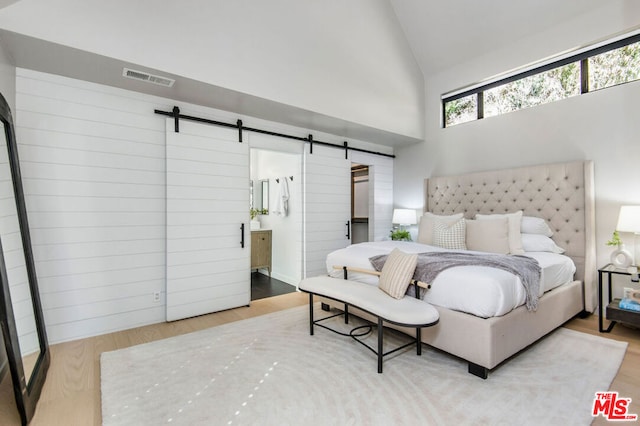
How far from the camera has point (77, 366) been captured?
2355mm

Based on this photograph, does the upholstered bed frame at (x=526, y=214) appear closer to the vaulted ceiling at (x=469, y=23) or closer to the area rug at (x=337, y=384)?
the area rug at (x=337, y=384)

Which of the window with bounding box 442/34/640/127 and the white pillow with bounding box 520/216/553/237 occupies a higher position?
the window with bounding box 442/34/640/127

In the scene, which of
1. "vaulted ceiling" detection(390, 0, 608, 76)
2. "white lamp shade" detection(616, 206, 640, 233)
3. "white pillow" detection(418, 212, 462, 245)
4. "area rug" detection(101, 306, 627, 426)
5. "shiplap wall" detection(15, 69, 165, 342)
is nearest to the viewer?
"area rug" detection(101, 306, 627, 426)

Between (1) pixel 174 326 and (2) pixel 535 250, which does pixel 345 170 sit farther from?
(1) pixel 174 326

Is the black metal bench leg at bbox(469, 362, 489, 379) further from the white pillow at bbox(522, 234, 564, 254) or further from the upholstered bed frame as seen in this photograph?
the white pillow at bbox(522, 234, 564, 254)

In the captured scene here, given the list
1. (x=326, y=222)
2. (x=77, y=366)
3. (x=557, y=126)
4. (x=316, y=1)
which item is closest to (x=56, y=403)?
(x=77, y=366)

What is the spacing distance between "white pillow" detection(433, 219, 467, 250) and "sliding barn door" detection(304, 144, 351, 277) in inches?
62.5

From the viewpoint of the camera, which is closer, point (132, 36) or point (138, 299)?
point (132, 36)

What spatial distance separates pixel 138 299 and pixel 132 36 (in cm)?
249

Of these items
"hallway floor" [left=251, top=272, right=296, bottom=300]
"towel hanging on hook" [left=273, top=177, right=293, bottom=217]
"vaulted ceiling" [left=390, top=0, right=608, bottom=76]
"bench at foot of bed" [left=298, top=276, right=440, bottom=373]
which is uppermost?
"vaulted ceiling" [left=390, top=0, right=608, bottom=76]

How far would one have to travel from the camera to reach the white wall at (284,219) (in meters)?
4.58

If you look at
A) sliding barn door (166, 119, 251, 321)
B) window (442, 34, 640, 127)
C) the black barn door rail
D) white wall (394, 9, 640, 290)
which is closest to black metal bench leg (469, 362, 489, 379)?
white wall (394, 9, 640, 290)

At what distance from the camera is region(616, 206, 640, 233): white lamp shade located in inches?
110

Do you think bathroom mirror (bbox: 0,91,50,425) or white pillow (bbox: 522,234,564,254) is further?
white pillow (bbox: 522,234,564,254)
